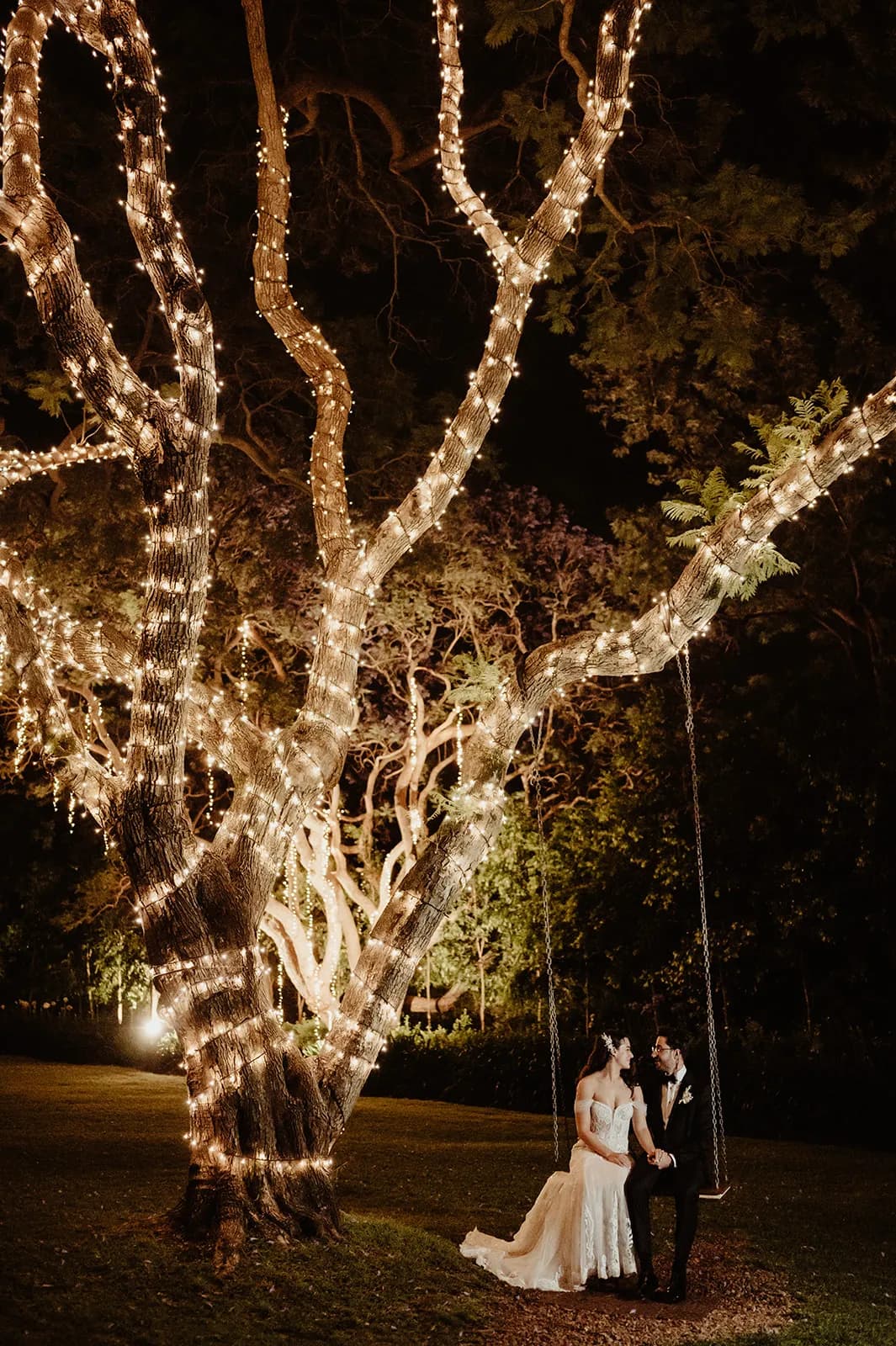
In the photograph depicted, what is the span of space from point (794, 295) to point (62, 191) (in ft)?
28.3

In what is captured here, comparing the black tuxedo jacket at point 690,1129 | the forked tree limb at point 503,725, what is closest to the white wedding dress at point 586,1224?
the black tuxedo jacket at point 690,1129

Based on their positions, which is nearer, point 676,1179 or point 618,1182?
point 676,1179

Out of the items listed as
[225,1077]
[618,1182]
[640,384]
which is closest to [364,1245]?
[225,1077]

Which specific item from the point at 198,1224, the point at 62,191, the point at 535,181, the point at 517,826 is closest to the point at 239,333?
the point at 62,191

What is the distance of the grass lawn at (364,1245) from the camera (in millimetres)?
6117

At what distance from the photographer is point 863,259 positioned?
15.6 metres

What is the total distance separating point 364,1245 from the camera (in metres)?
7.29

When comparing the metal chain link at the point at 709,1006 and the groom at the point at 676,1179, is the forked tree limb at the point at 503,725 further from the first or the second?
the groom at the point at 676,1179

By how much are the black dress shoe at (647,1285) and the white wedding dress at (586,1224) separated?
0.49 feet

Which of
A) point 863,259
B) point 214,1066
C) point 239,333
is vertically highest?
point 863,259

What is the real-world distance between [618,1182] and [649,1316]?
66 cm

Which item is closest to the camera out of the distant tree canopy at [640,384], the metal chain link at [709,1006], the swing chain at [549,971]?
the metal chain link at [709,1006]

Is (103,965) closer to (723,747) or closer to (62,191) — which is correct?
(723,747)

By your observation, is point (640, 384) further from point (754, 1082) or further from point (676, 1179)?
point (676, 1179)
